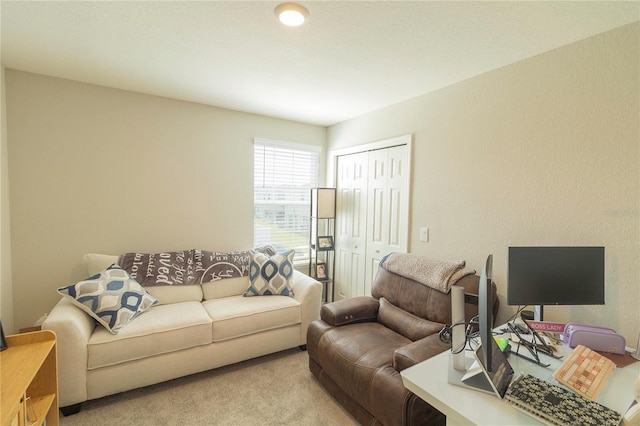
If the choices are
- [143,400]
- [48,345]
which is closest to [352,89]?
[48,345]

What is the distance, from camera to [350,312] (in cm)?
233

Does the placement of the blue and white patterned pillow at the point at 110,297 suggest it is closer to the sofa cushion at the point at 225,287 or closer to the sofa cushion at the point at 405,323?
the sofa cushion at the point at 225,287

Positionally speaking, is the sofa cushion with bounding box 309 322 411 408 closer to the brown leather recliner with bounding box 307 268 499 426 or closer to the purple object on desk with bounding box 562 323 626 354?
the brown leather recliner with bounding box 307 268 499 426

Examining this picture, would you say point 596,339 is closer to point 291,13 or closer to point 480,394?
point 480,394

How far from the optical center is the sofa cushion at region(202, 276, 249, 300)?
2.82 m

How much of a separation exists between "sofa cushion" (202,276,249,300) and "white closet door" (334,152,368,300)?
52.3 inches

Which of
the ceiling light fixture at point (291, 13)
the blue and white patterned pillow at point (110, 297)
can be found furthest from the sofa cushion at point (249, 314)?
the ceiling light fixture at point (291, 13)

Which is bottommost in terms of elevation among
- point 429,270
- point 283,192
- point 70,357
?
point 70,357

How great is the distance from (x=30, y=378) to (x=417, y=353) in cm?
187

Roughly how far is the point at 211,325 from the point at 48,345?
0.97 metres

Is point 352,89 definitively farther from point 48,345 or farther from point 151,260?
point 48,345

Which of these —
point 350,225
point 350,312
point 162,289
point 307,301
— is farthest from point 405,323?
point 162,289

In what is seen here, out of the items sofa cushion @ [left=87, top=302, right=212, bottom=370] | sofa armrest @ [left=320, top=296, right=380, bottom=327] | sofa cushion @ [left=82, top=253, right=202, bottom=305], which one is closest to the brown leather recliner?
sofa armrest @ [left=320, top=296, right=380, bottom=327]

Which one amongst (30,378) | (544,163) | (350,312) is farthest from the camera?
(350,312)
